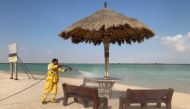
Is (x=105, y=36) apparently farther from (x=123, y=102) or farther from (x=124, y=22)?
(x=123, y=102)

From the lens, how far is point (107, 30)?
10469mm

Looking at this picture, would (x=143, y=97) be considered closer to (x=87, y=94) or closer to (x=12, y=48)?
(x=87, y=94)

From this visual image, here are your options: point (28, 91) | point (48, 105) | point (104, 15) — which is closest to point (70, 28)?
point (104, 15)

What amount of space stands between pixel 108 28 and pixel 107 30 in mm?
1298

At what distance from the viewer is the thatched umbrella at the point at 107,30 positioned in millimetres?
9273

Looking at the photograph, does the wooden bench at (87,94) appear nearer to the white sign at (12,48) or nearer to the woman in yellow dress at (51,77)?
the woman in yellow dress at (51,77)

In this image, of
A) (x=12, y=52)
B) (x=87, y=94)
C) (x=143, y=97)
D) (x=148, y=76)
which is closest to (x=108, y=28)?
(x=87, y=94)

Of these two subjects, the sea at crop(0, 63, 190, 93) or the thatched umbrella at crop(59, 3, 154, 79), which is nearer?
the thatched umbrella at crop(59, 3, 154, 79)

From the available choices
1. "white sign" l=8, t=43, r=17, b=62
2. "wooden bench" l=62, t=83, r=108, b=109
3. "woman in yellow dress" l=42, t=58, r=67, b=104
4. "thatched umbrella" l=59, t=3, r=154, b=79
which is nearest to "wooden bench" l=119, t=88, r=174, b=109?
"wooden bench" l=62, t=83, r=108, b=109

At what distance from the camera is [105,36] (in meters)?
10.5

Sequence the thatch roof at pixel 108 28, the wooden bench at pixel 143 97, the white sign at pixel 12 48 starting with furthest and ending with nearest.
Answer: the white sign at pixel 12 48, the thatch roof at pixel 108 28, the wooden bench at pixel 143 97

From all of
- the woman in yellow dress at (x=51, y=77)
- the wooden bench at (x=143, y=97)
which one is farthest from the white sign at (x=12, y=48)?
the wooden bench at (x=143, y=97)

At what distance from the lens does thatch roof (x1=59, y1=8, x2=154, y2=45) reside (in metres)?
9.25

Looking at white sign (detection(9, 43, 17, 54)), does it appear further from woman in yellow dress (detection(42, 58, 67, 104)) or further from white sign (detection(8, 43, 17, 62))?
woman in yellow dress (detection(42, 58, 67, 104))
